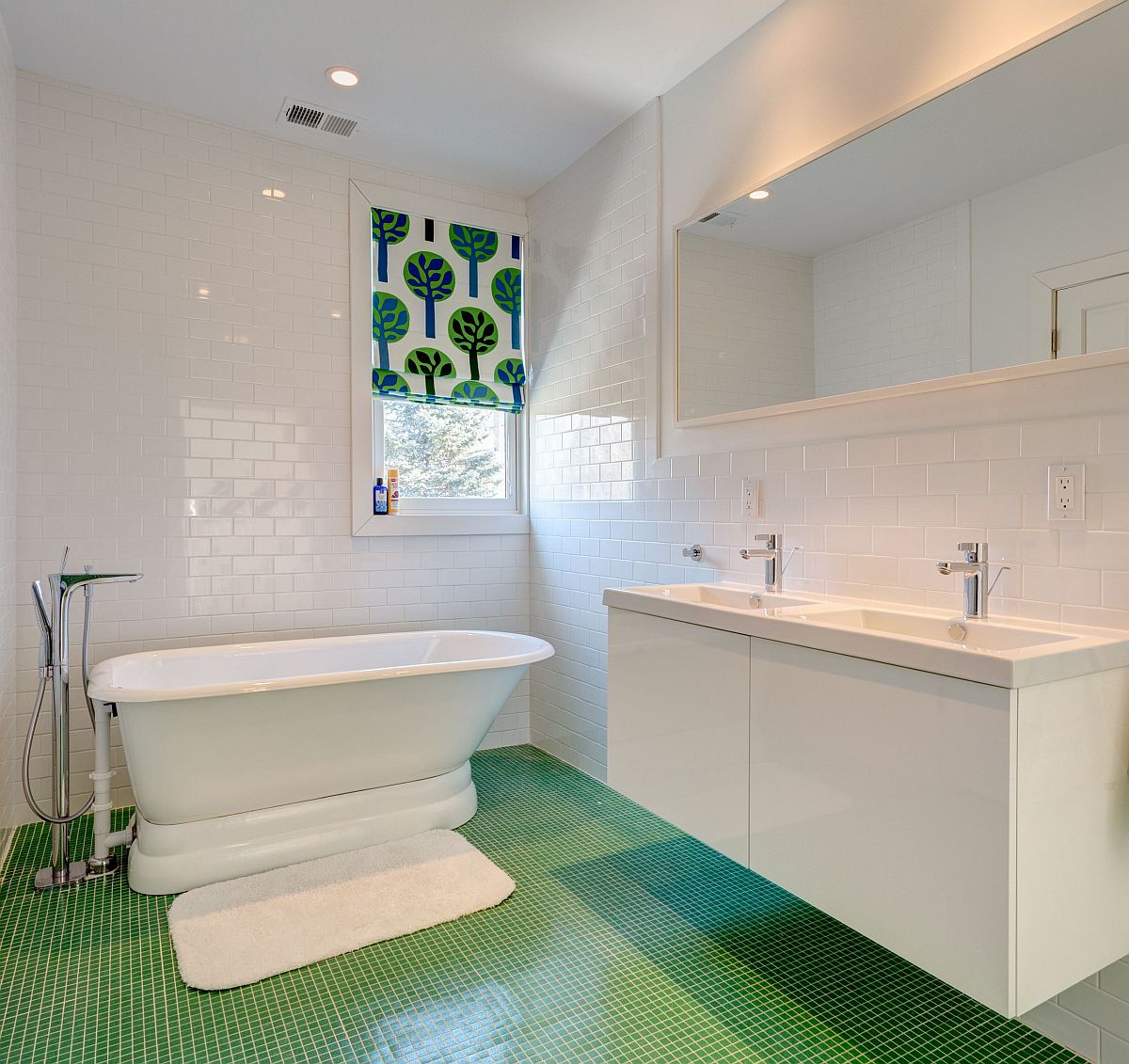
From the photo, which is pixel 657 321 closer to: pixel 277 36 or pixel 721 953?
pixel 277 36

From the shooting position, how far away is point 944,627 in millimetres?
2006

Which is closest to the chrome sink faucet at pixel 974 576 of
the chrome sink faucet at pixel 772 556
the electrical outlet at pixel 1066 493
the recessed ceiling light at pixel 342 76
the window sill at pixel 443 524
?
the electrical outlet at pixel 1066 493

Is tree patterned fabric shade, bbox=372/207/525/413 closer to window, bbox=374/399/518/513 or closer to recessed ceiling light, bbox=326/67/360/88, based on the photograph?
window, bbox=374/399/518/513

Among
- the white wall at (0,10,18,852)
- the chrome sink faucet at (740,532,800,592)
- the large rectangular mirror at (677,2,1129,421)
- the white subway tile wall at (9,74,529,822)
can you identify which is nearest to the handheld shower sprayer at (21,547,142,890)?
the white wall at (0,10,18,852)

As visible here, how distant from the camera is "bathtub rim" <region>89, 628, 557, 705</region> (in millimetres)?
2430

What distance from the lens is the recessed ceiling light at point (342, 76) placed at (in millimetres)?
3027

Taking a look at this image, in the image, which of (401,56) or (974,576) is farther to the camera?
(401,56)

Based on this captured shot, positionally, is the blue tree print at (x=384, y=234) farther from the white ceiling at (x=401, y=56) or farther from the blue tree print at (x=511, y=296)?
the blue tree print at (x=511, y=296)

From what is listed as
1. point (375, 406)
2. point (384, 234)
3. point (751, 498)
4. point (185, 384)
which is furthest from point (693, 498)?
point (185, 384)

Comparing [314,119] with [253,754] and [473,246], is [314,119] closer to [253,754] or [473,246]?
[473,246]

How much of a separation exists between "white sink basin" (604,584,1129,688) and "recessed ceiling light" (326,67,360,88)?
7.33ft

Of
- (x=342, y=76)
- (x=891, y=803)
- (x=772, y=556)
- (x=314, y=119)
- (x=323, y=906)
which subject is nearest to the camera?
(x=891, y=803)

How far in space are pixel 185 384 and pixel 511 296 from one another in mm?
1684

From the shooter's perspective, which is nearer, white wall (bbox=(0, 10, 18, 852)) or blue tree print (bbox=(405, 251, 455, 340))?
white wall (bbox=(0, 10, 18, 852))
